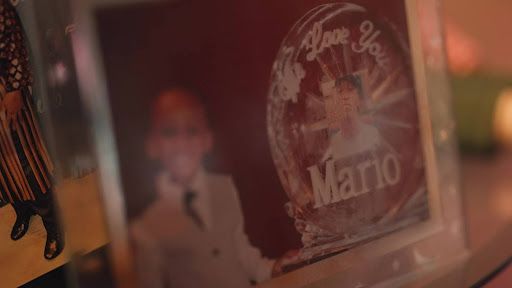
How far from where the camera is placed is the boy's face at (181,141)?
0.33m

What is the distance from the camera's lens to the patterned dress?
0.39m

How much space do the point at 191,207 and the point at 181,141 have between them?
35 mm

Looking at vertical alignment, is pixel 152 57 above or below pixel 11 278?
above

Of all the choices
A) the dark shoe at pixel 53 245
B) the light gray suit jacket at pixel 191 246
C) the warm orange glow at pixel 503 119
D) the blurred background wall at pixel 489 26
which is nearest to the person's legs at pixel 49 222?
the dark shoe at pixel 53 245

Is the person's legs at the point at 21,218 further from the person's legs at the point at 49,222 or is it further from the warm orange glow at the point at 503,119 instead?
the warm orange glow at the point at 503,119

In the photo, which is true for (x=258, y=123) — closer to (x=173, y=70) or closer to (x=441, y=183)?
(x=173, y=70)

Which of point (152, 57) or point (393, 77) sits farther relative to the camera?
point (393, 77)

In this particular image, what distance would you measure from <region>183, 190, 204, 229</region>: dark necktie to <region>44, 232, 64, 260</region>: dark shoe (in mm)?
116

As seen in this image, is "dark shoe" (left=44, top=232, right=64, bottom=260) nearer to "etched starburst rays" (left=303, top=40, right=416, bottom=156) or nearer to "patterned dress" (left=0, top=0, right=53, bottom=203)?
"patterned dress" (left=0, top=0, right=53, bottom=203)

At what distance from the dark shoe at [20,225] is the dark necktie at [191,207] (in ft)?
0.42

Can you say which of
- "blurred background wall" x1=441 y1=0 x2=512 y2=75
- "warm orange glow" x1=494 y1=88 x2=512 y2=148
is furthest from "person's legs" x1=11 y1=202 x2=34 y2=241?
"blurred background wall" x1=441 y1=0 x2=512 y2=75

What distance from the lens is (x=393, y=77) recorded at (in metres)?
0.44

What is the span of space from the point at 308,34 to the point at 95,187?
0.52 ft

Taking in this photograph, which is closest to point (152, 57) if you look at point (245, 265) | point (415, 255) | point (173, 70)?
point (173, 70)
